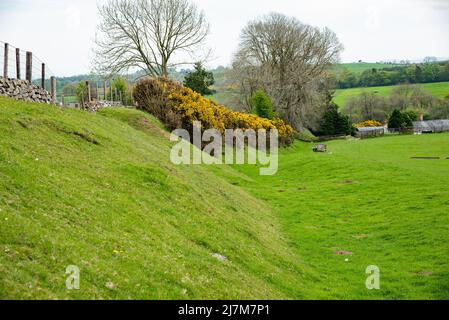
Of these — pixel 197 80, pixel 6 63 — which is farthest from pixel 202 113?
pixel 197 80

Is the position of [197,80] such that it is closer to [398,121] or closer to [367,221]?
[367,221]

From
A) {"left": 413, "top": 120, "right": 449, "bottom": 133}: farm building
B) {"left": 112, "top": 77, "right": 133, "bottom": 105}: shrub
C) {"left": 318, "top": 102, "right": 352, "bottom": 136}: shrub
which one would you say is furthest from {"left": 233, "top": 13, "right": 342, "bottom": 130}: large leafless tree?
{"left": 413, "top": 120, "right": 449, "bottom": 133}: farm building

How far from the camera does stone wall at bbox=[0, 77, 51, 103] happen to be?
2758cm

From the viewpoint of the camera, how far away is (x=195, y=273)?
518 inches

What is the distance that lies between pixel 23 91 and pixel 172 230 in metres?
18.5

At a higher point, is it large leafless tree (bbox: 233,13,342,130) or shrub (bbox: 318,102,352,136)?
large leafless tree (bbox: 233,13,342,130)

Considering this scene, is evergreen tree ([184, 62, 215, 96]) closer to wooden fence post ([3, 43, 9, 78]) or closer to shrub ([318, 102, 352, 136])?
shrub ([318, 102, 352, 136])

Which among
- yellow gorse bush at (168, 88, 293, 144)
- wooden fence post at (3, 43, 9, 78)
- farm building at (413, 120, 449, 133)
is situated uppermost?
wooden fence post at (3, 43, 9, 78)

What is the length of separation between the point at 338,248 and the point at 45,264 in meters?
15.5

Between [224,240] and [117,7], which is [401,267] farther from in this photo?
[117,7]

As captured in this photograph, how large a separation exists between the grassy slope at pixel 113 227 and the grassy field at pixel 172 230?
0.18ft

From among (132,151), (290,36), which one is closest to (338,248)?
(132,151)

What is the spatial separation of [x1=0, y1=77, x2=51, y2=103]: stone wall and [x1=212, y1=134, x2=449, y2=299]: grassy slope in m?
15.7
